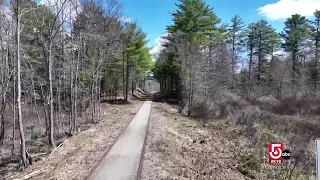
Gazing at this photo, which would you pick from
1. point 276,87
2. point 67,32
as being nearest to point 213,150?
point 67,32

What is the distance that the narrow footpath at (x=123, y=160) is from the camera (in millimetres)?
8758

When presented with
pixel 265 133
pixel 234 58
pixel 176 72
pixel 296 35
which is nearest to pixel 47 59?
pixel 265 133

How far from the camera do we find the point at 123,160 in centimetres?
1031

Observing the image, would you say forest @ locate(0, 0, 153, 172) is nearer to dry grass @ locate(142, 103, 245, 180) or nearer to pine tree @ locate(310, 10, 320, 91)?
dry grass @ locate(142, 103, 245, 180)

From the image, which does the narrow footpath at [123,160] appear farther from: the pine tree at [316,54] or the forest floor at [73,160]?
the pine tree at [316,54]

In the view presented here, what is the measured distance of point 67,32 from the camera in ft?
61.4

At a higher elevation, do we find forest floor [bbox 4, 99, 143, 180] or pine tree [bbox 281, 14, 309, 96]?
pine tree [bbox 281, 14, 309, 96]

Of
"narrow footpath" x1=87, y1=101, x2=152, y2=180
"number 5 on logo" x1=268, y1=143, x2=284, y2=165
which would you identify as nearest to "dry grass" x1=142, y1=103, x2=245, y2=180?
"narrow footpath" x1=87, y1=101, x2=152, y2=180

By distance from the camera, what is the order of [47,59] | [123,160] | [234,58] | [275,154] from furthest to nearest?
1. [234,58]
2. [47,59]
3. [123,160]
4. [275,154]

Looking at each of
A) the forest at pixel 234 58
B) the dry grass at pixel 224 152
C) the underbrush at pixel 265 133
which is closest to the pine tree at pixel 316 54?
the forest at pixel 234 58

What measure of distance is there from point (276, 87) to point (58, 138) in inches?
1437

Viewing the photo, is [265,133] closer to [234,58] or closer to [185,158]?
[185,158]

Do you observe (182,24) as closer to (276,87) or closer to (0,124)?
(276,87)

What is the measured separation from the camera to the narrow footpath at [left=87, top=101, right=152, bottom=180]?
28.7 ft
